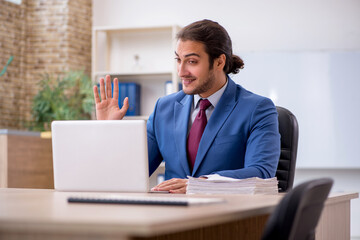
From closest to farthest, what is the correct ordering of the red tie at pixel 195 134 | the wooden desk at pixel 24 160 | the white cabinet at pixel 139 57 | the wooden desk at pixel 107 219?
1. the wooden desk at pixel 107 219
2. the red tie at pixel 195 134
3. the wooden desk at pixel 24 160
4. the white cabinet at pixel 139 57

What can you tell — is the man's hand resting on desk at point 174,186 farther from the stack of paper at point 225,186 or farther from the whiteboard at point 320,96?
the whiteboard at point 320,96

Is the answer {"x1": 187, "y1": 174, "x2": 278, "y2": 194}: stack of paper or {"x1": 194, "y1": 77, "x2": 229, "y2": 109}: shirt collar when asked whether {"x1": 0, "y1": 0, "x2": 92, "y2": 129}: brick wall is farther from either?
{"x1": 187, "y1": 174, "x2": 278, "y2": 194}: stack of paper

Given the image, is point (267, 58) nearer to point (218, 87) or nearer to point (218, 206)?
point (218, 87)

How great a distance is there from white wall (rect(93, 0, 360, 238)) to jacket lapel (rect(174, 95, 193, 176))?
3083mm

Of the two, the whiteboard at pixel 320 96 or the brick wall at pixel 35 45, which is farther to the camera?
the brick wall at pixel 35 45

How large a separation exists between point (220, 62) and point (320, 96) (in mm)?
3087

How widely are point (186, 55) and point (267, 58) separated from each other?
10.5 feet

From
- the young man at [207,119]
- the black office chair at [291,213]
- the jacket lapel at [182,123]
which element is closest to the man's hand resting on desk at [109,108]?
the young man at [207,119]

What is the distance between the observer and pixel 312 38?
19.0ft

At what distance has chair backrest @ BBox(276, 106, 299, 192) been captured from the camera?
259 centimetres

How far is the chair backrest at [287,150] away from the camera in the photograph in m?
2.59

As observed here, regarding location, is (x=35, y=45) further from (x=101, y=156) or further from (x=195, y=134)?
(x=101, y=156)

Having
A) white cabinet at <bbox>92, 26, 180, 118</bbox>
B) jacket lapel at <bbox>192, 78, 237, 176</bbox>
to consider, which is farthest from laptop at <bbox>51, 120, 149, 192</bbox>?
white cabinet at <bbox>92, 26, 180, 118</bbox>

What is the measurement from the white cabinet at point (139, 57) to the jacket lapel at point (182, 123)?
3091 mm
